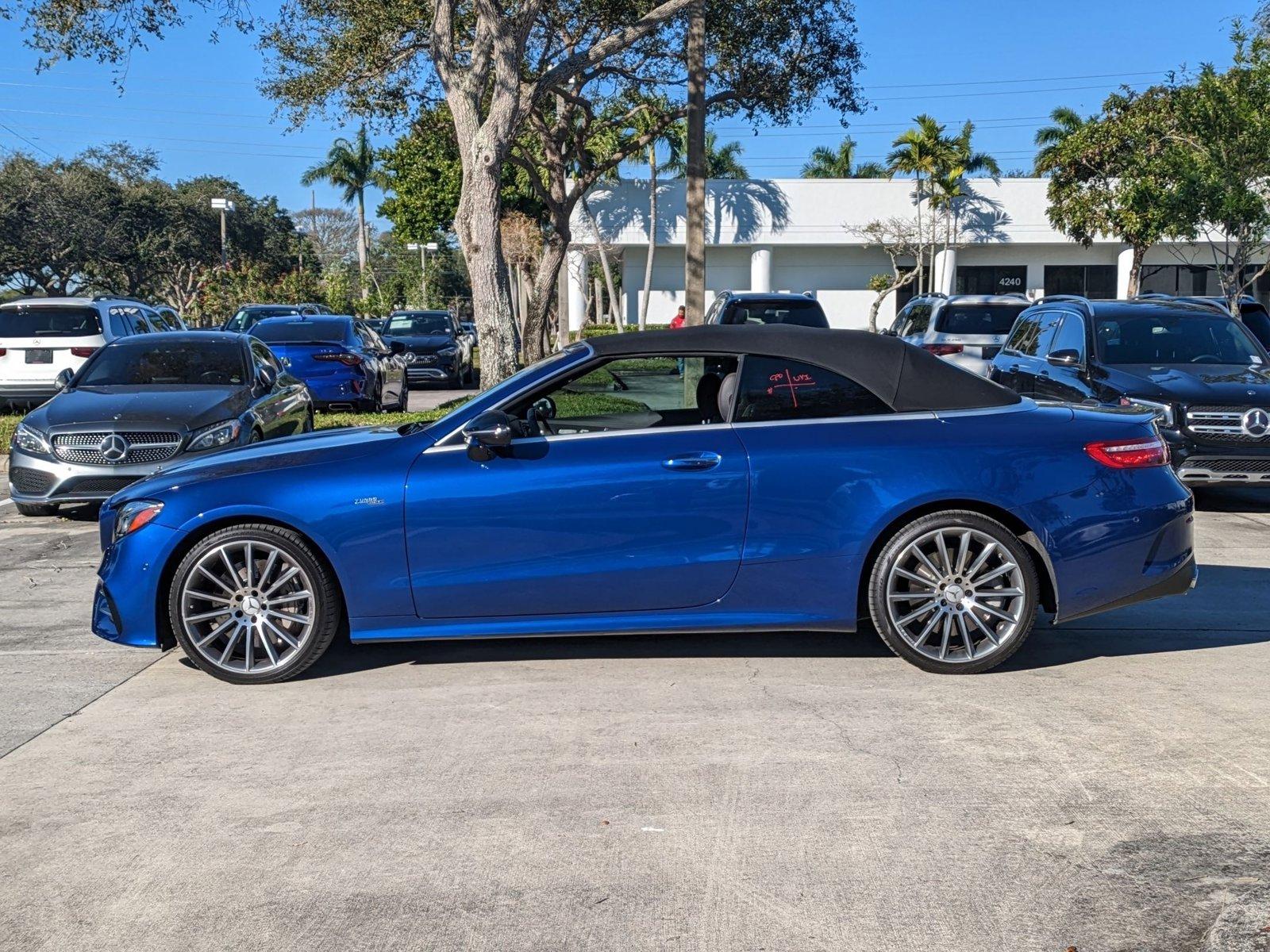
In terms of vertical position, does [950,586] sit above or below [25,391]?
below

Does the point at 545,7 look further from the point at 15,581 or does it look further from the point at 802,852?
the point at 802,852

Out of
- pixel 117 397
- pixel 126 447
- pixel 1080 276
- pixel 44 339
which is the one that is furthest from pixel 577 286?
pixel 126 447

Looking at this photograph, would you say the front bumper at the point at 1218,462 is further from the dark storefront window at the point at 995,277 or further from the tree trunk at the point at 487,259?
the dark storefront window at the point at 995,277

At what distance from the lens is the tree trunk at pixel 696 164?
70.0 feet

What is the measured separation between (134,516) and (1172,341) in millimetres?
9298

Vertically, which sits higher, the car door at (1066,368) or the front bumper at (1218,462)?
the car door at (1066,368)

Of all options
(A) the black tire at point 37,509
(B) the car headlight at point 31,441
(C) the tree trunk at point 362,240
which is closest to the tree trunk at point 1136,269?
(A) the black tire at point 37,509

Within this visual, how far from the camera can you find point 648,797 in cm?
462

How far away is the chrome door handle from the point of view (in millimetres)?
5910

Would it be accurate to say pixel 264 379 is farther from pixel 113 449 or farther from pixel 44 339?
pixel 44 339

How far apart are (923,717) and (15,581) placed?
623 centimetres

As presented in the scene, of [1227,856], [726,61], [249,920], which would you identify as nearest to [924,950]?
[1227,856]

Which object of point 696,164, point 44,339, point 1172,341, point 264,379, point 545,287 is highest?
point 696,164

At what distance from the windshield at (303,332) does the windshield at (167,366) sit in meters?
6.95
